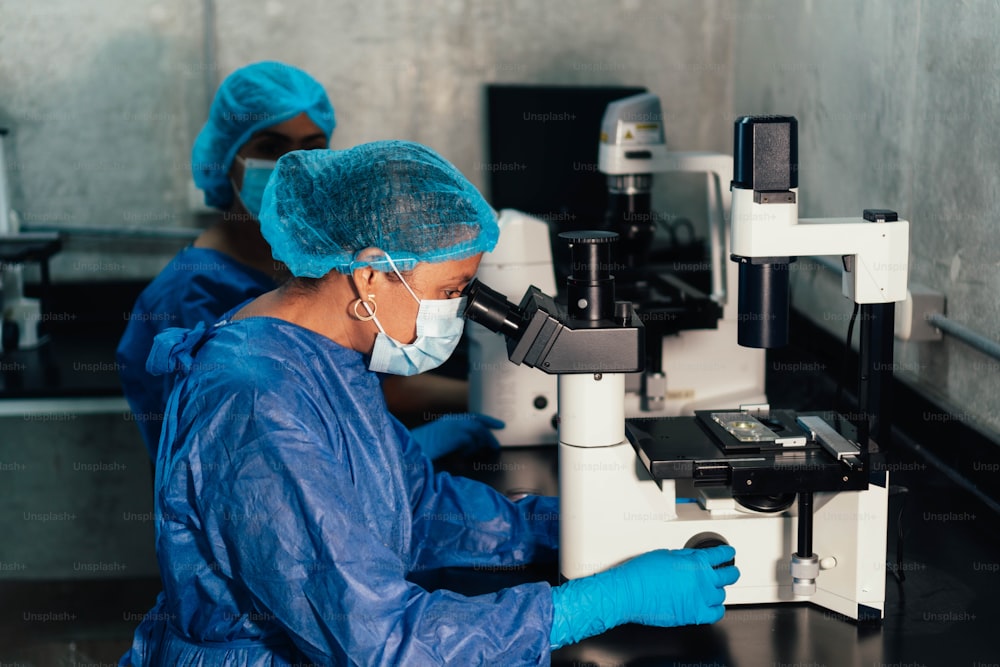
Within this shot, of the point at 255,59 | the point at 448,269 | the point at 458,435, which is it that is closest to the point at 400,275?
the point at 448,269

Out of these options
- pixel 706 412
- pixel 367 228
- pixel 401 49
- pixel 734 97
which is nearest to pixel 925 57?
pixel 706 412

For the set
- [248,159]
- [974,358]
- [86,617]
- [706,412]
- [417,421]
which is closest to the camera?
[706,412]

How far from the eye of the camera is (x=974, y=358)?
6.16ft

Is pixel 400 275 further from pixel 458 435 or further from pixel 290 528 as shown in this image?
pixel 458 435

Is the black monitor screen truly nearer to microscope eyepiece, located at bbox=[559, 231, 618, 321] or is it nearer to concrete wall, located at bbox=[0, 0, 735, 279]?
concrete wall, located at bbox=[0, 0, 735, 279]

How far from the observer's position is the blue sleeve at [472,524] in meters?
1.66

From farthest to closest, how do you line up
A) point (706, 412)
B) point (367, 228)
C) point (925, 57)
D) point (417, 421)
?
1. point (417, 421)
2. point (925, 57)
3. point (706, 412)
4. point (367, 228)

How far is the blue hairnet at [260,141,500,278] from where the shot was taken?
1.37 metres

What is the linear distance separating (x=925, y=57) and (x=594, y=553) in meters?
1.20

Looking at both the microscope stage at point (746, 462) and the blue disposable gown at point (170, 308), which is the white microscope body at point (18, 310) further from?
the microscope stage at point (746, 462)

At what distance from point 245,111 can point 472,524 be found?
106cm

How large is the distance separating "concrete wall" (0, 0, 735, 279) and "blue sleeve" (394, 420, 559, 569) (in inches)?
72.2

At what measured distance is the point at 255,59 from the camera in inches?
129

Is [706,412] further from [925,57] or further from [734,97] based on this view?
[734,97]
